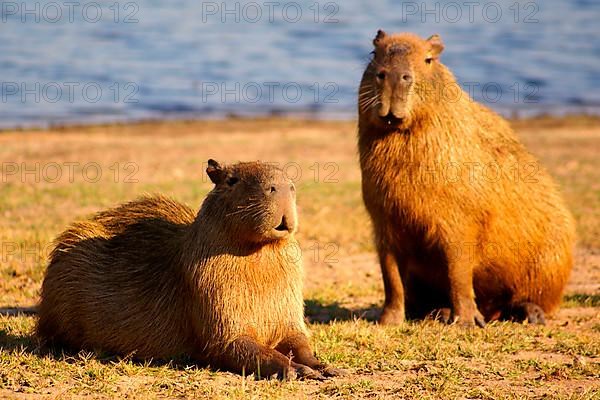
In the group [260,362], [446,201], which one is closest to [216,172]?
[260,362]

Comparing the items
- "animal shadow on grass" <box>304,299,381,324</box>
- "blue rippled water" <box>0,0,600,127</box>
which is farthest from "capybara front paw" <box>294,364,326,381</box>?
"blue rippled water" <box>0,0,600,127</box>

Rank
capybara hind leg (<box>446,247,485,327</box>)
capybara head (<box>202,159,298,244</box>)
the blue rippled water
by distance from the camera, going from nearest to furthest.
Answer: capybara head (<box>202,159,298,244</box>), capybara hind leg (<box>446,247,485,327</box>), the blue rippled water

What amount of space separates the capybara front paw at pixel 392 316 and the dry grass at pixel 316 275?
0.14 metres

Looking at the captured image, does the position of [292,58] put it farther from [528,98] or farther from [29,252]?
[29,252]

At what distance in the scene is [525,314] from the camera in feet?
25.1

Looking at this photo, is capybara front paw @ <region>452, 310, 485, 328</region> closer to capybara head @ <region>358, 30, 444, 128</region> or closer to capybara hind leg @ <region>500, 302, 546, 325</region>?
capybara hind leg @ <region>500, 302, 546, 325</region>

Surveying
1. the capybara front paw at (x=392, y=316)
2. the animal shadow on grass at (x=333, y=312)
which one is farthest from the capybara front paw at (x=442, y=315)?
the animal shadow on grass at (x=333, y=312)

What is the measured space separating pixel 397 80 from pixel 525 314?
2.02 metres

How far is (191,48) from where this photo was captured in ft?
84.9

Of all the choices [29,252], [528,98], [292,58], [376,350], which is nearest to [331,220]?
[29,252]

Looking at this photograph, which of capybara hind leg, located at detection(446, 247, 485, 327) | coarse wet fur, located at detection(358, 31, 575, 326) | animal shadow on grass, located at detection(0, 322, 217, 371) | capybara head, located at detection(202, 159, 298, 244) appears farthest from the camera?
capybara hind leg, located at detection(446, 247, 485, 327)

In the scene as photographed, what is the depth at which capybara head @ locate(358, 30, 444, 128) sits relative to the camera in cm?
697

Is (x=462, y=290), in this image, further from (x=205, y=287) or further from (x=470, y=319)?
(x=205, y=287)

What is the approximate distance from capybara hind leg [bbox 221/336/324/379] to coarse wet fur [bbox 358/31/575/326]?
1.86 meters
